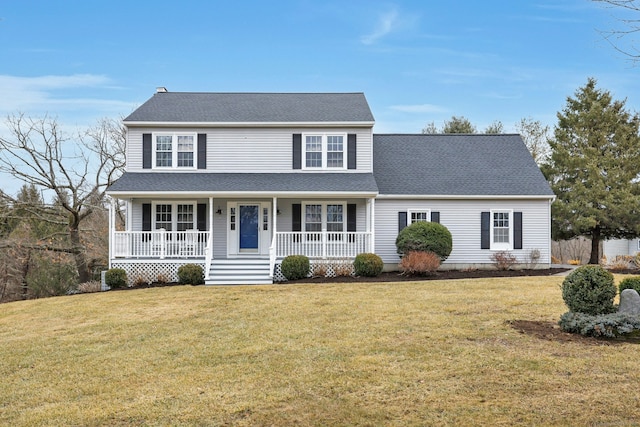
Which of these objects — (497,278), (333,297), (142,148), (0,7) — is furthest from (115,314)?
(497,278)

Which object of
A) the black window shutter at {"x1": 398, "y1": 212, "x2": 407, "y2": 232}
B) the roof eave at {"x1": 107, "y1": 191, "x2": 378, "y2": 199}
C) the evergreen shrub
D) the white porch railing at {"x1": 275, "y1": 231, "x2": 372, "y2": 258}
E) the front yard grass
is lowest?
the front yard grass

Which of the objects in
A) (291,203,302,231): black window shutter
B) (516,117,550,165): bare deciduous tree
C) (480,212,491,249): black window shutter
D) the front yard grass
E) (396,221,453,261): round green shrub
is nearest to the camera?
the front yard grass

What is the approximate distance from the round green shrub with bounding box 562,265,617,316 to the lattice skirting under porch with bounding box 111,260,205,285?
12071mm

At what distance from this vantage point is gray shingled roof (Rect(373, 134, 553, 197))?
20.4m

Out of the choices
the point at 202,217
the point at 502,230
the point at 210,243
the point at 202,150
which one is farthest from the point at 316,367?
the point at 502,230

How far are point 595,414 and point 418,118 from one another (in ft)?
122

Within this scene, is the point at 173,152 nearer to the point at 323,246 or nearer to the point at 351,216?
the point at 323,246

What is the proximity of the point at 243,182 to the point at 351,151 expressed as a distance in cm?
423

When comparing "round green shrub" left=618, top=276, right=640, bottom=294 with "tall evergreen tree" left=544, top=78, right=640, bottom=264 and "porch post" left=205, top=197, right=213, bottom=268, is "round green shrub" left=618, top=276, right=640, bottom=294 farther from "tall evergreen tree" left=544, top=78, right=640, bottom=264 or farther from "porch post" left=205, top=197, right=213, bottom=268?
"tall evergreen tree" left=544, top=78, right=640, bottom=264

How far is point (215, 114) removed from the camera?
2048cm

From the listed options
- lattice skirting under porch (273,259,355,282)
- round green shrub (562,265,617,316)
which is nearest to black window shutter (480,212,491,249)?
lattice skirting under porch (273,259,355,282)

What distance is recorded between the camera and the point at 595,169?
23.4 meters

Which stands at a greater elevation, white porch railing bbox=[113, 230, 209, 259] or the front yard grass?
white porch railing bbox=[113, 230, 209, 259]

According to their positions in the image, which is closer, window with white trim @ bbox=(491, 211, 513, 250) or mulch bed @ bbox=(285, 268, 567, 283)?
mulch bed @ bbox=(285, 268, 567, 283)
